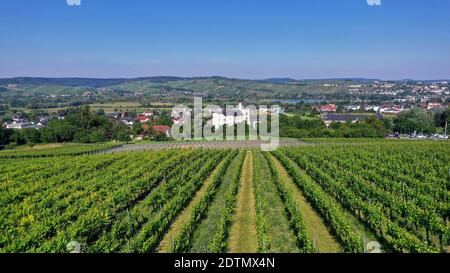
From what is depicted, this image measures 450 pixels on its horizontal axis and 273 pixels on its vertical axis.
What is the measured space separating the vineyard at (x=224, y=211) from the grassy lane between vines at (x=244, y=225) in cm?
4

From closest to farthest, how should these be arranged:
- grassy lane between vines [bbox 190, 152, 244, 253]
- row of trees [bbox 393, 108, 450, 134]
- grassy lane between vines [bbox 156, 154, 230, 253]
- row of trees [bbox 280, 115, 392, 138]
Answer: grassy lane between vines [bbox 156, 154, 230, 253]
grassy lane between vines [bbox 190, 152, 244, 253]
row of trees [bbox 280, 115, 392, 138]
row of trees [bbox 393, 108, 450, 134]

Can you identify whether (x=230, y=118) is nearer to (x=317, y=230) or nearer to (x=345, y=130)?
(x=345, y=130)

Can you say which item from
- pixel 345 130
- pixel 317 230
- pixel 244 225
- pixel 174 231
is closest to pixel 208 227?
pixel 174 231

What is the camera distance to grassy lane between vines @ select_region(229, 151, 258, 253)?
13.3 meters

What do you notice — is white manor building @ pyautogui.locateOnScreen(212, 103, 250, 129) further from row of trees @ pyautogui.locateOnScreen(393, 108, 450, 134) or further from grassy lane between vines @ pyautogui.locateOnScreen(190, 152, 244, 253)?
grassy lane between vines @ pyautogui.locateOnScreen(190, 152, 244, 253)

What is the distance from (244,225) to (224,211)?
3.52 ft

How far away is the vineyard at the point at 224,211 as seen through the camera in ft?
41.7

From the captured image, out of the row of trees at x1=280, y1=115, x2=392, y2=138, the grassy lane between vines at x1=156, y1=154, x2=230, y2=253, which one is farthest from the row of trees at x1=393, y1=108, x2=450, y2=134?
the grassy lane between vines at x1=156, y1=154, x2=230, y2=253

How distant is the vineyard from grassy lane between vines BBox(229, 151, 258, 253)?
4 centimetres

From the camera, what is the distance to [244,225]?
15.7 m
